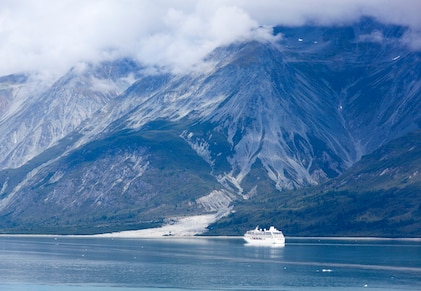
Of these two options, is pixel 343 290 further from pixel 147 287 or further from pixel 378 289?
pixel 147 287

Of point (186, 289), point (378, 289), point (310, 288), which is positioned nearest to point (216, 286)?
point (186, 289)

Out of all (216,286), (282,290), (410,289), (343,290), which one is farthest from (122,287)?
Answer: (410,289)

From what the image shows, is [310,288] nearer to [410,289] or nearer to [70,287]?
[410,289]

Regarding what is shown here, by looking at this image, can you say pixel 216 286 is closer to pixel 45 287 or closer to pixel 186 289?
pixel 186 289

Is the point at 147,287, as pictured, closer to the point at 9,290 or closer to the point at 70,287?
the point at 70,287

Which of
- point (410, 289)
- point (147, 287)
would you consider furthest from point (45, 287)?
point (410, 289)
